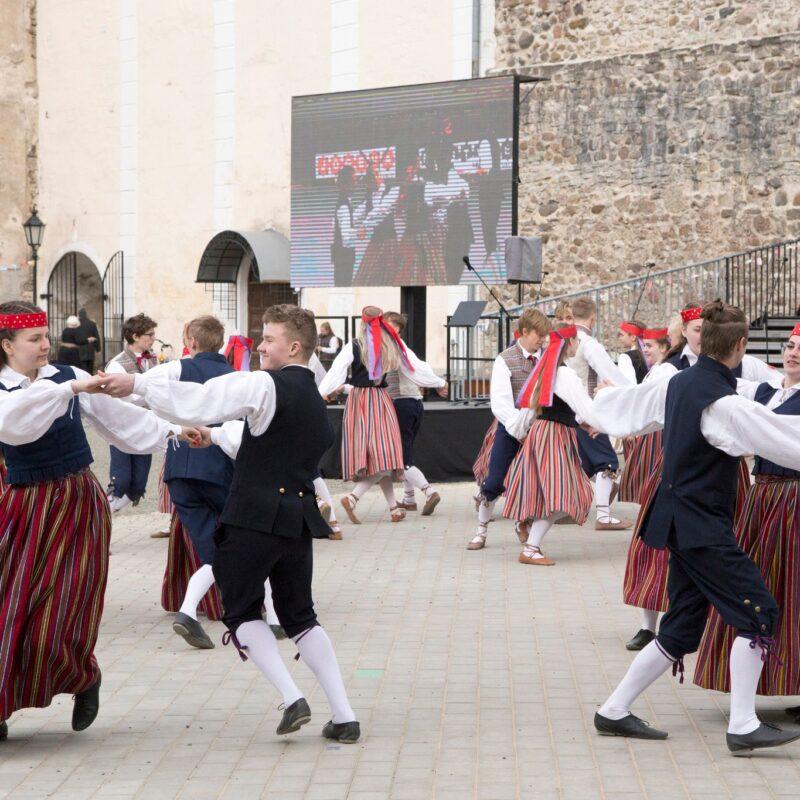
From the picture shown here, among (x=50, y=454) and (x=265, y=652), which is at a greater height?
(x=50, y=454)

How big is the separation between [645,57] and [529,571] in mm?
12430

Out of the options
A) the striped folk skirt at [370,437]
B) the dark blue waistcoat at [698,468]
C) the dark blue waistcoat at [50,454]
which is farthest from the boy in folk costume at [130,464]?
the dark blue waistcoat at [698,468]

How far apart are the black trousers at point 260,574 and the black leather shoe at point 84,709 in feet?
1.94

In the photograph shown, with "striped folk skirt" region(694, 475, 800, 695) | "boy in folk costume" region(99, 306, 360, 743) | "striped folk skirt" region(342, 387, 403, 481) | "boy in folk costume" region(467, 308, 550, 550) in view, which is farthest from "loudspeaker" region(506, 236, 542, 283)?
"boy in folk costume" region(99, 306, 360, 743)

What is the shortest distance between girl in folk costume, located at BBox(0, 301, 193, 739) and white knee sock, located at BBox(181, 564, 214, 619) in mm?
1563

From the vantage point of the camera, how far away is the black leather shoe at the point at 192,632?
21.6 feet

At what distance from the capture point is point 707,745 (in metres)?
4.95

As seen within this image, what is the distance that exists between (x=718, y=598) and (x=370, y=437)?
6.43m

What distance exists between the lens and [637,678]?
496 centimetres

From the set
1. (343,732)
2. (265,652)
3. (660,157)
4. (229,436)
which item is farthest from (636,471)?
(660,157)

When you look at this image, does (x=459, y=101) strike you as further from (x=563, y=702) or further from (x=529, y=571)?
(x=563, y=702)

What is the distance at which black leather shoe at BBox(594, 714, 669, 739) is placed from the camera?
5.00 meters

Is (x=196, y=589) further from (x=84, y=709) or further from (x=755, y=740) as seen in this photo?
(x=755, y=740)

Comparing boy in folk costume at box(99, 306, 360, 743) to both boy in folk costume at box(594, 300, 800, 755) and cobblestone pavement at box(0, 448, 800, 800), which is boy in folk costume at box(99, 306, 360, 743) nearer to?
cobblestone pavement at box(0, 448, 800, 800)
